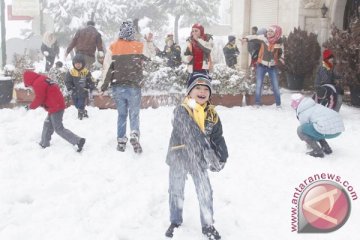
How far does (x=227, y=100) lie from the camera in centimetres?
1020

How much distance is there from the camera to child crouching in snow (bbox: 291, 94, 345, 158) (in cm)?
593

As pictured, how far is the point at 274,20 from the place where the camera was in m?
16.3

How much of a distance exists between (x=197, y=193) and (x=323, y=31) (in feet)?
35.4

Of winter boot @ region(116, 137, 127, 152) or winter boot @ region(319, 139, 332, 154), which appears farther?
winter boot @ region(116, 137, 127, 152)

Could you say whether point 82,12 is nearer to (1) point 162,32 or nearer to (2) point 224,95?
(1) point 162,32

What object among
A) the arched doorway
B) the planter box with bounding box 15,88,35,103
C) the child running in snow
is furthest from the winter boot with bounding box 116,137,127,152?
the arched doorway

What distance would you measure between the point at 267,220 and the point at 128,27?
11.2ft

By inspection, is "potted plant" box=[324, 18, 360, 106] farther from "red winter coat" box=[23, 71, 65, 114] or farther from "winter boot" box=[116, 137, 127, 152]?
"red winter coat" box=[23, 71, 65, 114]

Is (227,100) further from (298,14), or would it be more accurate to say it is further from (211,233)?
(211,233)

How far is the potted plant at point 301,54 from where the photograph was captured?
12.9 metres

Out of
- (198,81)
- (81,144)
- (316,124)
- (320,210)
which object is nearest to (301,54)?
(316,124)

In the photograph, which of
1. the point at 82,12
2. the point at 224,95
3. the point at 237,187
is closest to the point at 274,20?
the point at 224,95

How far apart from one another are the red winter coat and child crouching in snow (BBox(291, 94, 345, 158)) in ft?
11.5

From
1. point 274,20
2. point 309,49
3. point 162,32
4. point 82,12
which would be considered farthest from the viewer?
point 162,32
